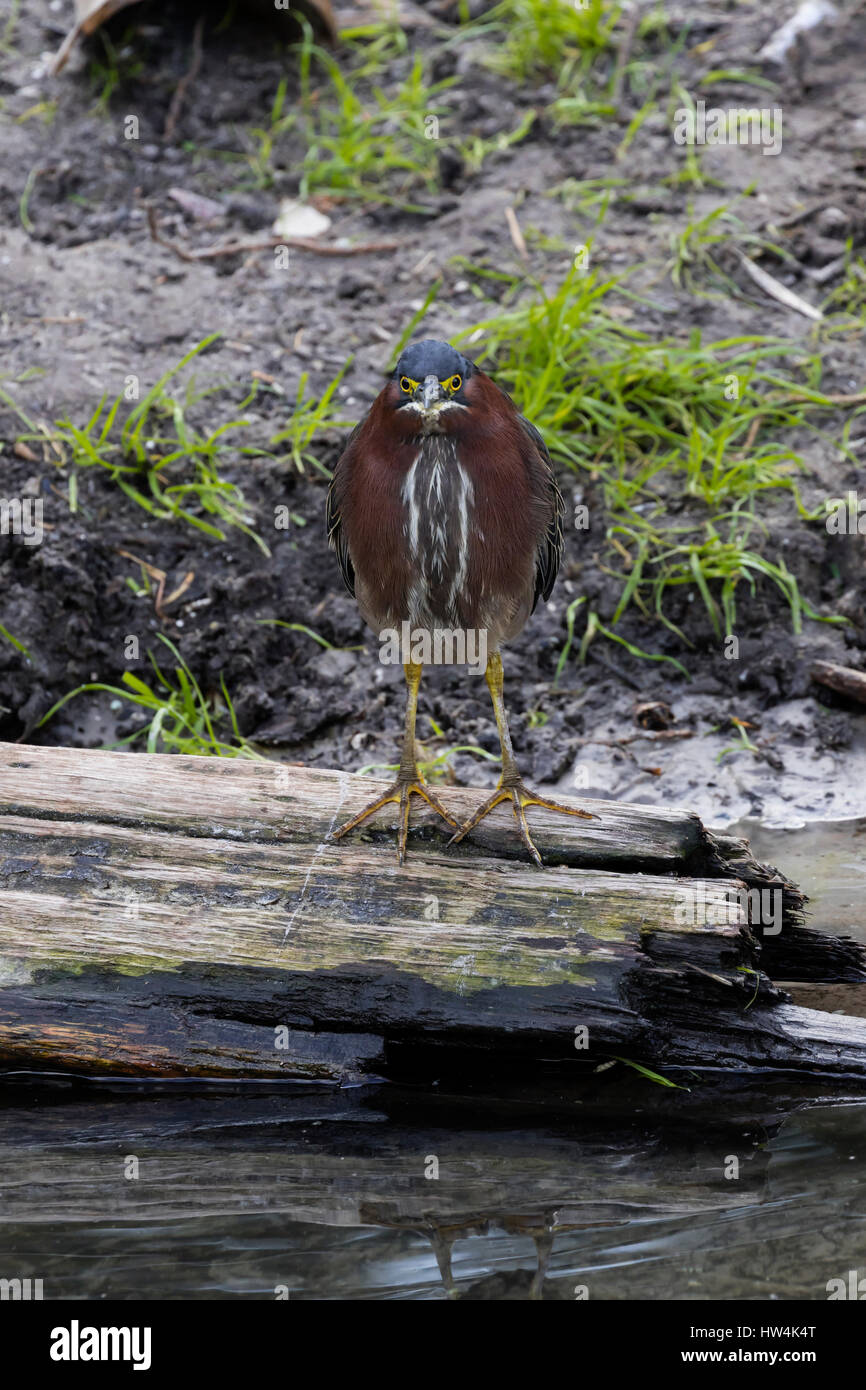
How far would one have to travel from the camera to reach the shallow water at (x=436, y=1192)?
326 cm

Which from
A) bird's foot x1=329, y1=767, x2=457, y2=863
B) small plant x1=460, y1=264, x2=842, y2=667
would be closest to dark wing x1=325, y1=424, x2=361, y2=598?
bird's foot x1=329, y1=767, x2=457, y2=863

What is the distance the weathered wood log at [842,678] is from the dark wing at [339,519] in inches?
84.3

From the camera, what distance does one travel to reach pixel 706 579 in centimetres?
603

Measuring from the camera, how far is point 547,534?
4.53m

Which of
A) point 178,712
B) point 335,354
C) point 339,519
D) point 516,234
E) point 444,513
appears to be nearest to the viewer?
point 444,513

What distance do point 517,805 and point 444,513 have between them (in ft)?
3.11

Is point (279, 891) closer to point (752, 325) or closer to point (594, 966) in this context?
point (594, 966)

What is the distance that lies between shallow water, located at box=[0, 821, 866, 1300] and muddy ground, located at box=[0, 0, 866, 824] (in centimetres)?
187

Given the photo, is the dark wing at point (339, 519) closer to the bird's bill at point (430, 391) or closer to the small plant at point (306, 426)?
the bird's bill at point (430, 391)

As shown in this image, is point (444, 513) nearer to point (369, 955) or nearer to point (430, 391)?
point (430, 391)

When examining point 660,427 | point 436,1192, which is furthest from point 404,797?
point 660,427

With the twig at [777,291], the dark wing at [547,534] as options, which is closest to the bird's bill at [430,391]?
the dark wing at [547,534]

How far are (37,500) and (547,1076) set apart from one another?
139 inches

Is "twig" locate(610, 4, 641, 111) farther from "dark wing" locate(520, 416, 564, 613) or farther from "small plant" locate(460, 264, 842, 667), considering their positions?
"dark wing" locate(520, 416, 564, 613)
